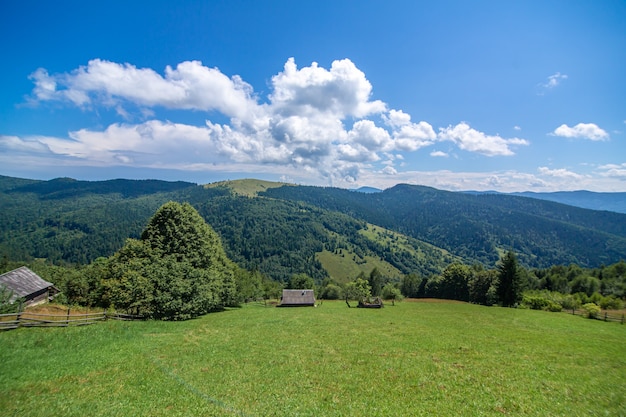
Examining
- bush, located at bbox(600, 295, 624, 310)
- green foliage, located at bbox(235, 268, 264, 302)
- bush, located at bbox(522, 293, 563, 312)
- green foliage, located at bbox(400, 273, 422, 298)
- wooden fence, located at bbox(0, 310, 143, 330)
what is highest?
wooden fence, located at bbox(0, 310, 143, 330)

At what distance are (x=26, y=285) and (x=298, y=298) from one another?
46.9 metres

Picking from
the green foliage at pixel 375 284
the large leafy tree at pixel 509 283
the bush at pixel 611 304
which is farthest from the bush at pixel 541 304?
the green foliage at pixel 375 284

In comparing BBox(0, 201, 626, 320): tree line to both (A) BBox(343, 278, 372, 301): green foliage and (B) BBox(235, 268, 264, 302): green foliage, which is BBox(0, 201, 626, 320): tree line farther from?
(A) BBox(343, 278, 372, 301): green foliage

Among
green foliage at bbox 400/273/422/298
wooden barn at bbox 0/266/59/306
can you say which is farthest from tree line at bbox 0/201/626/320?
green foliage at bbox 400/273/422/298

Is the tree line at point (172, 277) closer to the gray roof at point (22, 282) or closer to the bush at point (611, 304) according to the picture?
the bush at point (611, 304)

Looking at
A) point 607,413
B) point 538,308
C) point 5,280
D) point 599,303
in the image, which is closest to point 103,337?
point 607,413

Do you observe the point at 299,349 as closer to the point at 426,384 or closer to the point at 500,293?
the point at 426,384

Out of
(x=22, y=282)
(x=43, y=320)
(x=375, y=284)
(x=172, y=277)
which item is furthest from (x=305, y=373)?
(x=375, y=284)

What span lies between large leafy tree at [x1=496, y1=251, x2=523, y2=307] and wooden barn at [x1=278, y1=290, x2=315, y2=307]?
124ft

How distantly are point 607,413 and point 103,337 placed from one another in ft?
105

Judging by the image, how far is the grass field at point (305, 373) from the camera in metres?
13.6

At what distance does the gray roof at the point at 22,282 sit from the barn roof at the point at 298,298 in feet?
140

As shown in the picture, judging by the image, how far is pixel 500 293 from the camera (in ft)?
195

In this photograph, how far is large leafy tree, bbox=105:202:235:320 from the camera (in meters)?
33.8
